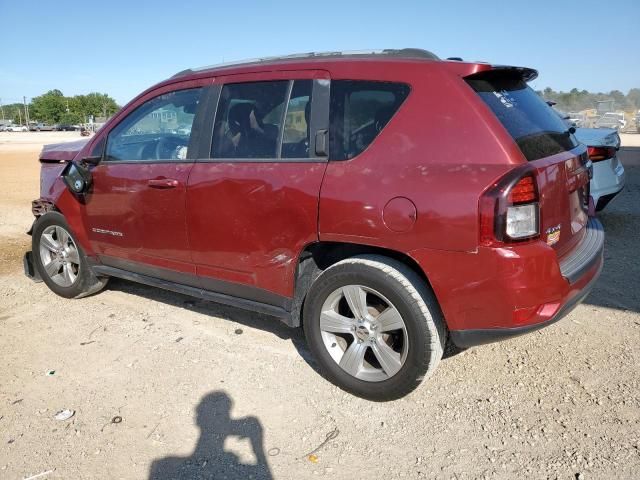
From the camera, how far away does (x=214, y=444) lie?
2727 mm

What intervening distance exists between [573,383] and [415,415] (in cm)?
103

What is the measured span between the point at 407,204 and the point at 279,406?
138cm

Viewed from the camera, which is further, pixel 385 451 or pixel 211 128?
pixel 211 128

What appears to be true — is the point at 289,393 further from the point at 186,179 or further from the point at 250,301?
the point at 186,179

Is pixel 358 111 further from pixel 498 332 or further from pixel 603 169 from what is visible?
pixel 603 169

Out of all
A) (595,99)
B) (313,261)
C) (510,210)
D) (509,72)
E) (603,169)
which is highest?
(595,99)

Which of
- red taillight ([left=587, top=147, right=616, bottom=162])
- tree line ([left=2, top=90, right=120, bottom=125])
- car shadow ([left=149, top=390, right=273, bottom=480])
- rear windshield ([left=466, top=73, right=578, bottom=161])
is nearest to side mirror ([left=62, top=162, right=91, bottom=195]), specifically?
car shadow ([left=149, top=390, right=273, bottom=480])

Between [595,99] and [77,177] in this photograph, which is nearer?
[77,177]

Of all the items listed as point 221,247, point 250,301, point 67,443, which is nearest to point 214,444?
point 67,443

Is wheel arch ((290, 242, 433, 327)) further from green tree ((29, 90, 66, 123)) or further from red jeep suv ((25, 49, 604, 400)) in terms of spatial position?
green tree ((29, 90, 66, 123))

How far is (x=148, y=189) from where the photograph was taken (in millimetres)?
3754

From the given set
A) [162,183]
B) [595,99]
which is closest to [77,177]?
[162,183]

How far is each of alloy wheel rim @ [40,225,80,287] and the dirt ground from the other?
1.57 ft

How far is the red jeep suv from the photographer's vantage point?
2.58m
